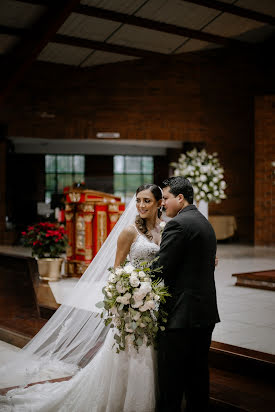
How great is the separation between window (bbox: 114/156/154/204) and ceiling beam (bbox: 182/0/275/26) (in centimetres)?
755

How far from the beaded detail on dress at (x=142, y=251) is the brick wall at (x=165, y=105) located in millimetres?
10996

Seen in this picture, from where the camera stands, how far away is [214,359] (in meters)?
4.45

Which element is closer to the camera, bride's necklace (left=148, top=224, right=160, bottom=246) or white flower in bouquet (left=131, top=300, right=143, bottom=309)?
white flower in bouquet (left=131, top=300, right=143, bottom=309)

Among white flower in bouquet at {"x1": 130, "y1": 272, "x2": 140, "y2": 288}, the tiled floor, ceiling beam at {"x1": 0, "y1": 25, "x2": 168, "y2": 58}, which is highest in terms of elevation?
ceiling beam at {"x1": 0, "y1": 25, "x2": 168, "y2": 58}

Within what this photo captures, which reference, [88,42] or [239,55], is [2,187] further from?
[239,55]

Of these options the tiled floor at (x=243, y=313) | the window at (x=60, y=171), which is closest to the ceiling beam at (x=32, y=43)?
the window at (x=60, y=171)

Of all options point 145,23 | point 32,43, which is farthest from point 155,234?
point 145,23

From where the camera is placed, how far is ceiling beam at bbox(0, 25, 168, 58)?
11.6m

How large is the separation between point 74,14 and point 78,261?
5.35 m

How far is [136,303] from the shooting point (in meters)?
3.11

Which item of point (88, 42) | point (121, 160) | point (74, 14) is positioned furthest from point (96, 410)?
point (121, 160)

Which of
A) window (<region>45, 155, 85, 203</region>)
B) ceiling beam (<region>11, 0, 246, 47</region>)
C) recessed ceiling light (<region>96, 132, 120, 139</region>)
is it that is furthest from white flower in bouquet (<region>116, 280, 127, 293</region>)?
window (<region>45, 155, 85, 203</region>)

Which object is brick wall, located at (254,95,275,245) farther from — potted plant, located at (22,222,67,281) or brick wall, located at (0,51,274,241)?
potted plant, located at (22,222,67,281)

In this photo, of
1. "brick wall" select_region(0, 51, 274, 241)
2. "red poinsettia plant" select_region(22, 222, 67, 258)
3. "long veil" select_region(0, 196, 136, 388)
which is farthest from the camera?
"brick wall" select_region(0, 51, 274, 241)
